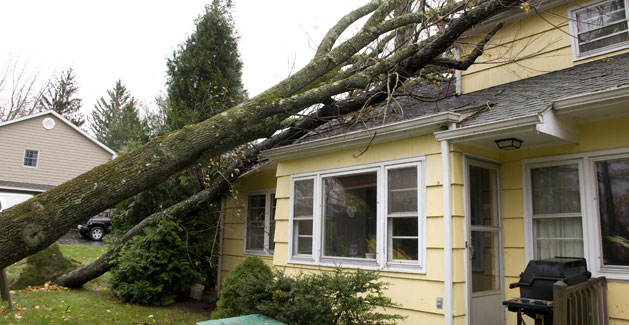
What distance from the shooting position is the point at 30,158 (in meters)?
24.6

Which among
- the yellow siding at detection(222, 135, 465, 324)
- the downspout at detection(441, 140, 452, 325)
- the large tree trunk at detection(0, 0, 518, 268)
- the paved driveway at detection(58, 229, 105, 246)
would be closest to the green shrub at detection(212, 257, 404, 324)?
the yellow siding at detection(222, 135, 465, 324)

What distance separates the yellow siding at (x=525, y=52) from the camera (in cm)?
629

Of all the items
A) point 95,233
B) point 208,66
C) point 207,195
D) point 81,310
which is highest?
point 208,66

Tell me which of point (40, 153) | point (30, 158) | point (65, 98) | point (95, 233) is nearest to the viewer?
point (95, 233)

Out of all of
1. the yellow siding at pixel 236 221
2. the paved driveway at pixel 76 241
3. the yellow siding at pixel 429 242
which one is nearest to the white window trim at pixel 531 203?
the yellow siding at pixel 429 242

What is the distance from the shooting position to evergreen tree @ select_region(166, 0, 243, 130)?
1175cm

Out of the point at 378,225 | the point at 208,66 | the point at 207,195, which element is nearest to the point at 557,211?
the point at 378,225

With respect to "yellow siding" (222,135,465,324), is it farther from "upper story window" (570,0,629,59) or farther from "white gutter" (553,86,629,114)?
"upper story window" (570,0,629,59)

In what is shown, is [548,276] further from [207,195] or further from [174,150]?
[207,195]

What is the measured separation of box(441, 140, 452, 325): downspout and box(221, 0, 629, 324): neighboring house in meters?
0.01

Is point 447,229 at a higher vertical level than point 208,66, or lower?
lower

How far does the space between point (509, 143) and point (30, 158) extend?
27.3 meters

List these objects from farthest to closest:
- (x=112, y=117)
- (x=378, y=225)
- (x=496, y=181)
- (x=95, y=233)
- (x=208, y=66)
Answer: (x=112, y=117) → (x=95, y=233) → (x=208, y=66) → (x=378, y=225) → (x=496, y=181)

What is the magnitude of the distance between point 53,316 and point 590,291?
7.67 metres
